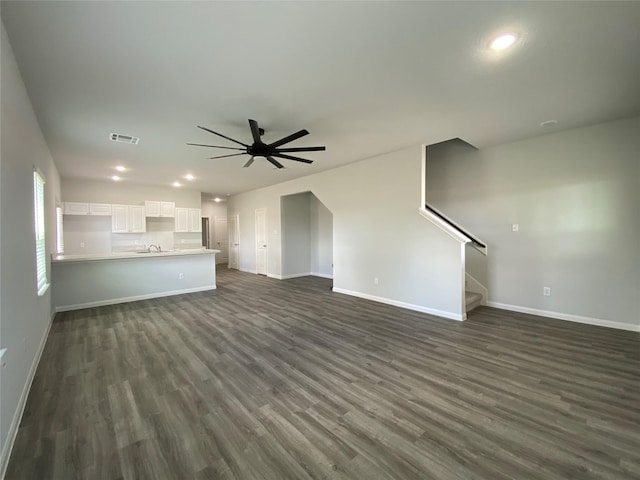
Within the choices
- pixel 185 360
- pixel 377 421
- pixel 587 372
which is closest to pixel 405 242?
pixel 587 372

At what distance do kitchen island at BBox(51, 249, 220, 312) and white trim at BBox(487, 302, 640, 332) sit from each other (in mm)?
6331

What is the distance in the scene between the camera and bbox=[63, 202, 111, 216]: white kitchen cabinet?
6688 mm

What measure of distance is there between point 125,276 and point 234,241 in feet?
15.7

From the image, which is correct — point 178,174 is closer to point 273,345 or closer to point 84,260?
point 84,260

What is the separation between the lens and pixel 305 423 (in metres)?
1.98

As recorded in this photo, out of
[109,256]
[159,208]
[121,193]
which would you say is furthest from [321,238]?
[121,193]

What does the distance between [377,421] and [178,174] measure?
21.5 feet

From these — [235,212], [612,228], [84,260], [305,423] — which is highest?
[235,212]

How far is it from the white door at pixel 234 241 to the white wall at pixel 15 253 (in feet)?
23.3

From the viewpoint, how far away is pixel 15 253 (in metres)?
2.12

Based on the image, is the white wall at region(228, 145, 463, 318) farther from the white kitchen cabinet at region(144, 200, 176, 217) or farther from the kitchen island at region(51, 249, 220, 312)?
the white kitchen cabinet at region(144, 200, 176, 217)

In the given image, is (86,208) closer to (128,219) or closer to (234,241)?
(128,219)

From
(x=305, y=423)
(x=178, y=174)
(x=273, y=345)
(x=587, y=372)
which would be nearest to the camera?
(x=305, y=423)

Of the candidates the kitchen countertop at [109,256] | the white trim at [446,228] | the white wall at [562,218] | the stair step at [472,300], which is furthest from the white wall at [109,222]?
the stair step at [472,300]
